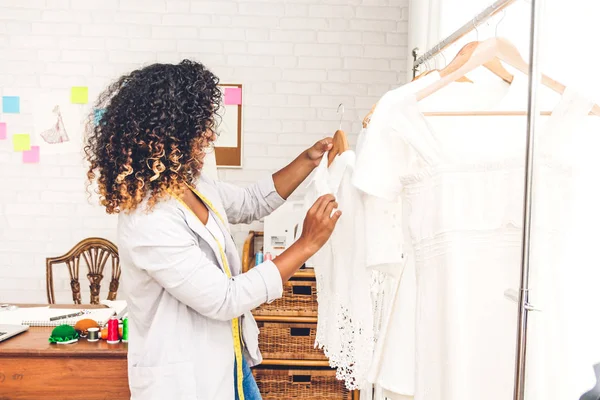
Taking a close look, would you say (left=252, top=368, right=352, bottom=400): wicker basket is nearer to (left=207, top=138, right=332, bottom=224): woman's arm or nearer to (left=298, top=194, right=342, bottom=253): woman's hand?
(left=207, top=138, right=332, bottom=224): woman's arm

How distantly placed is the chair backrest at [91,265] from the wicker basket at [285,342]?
40.2 inches

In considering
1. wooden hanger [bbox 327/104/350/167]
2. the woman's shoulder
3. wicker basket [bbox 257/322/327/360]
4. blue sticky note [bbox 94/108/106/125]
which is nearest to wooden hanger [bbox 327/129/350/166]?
wooden hanger [bbox 327/104/350/167]

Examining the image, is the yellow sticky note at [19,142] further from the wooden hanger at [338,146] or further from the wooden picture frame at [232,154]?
the wooden hanger at [338,146]

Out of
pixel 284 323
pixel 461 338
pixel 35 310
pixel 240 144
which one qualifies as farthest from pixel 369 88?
pixel 461 338

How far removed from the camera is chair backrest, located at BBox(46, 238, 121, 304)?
3.23 m

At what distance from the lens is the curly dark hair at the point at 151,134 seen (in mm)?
1481

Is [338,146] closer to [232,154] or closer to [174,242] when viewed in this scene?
[174,242]

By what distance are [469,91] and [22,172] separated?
2904 millimetres

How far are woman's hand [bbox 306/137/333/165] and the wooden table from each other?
927mm

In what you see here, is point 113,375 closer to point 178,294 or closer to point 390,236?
point 178,294

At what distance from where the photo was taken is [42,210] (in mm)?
3449

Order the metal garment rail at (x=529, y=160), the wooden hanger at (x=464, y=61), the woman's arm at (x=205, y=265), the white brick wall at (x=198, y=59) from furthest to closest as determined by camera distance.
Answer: the white brick wall at (x=198, y=59), the woman's arm at (x=205, y=265), the wooden hanger at (x=464, y=61), the metal garment rail at (x=529, y=160)

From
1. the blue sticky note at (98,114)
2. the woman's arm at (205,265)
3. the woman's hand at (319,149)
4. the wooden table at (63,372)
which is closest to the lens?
the woman's arm at (205,265)

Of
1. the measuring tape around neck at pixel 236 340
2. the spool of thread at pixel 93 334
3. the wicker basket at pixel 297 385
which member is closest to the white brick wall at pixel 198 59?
the wicker basket at pixel 297 385
